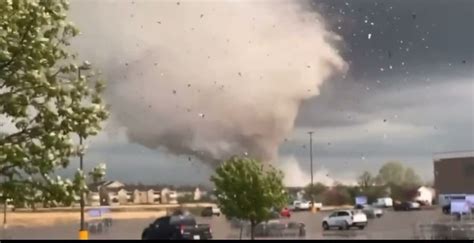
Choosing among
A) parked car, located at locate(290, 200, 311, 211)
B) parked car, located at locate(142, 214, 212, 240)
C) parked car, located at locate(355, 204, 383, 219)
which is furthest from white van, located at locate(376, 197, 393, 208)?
parked car, located at locate(142, 214, 212, 240)

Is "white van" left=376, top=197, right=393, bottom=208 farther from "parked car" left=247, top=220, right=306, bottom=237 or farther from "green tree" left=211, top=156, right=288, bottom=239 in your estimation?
"green tree" left=211, top=156, right=288, bottom=239

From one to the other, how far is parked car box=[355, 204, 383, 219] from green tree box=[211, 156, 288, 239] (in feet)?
12.1

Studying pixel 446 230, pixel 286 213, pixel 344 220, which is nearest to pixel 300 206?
pixel 286 213

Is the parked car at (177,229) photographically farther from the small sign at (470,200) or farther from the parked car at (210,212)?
the small sign at (470,200)

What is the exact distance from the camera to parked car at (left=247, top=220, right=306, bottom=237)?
23.4 m

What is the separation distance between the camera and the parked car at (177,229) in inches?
866

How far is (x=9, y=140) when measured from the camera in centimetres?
975

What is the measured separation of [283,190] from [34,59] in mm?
15937

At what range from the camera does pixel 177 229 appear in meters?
22.4

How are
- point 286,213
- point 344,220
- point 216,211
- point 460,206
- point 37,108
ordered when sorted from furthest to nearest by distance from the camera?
1. point 344,220
2. point 460,206
3. point 286,213
4. point 216,211
5. point 37,108

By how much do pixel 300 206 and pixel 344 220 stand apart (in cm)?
549

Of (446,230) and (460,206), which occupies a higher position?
(460,206)

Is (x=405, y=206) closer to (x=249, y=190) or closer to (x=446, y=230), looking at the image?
(x=446, y=230)

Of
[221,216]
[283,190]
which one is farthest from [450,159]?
[221,216]
